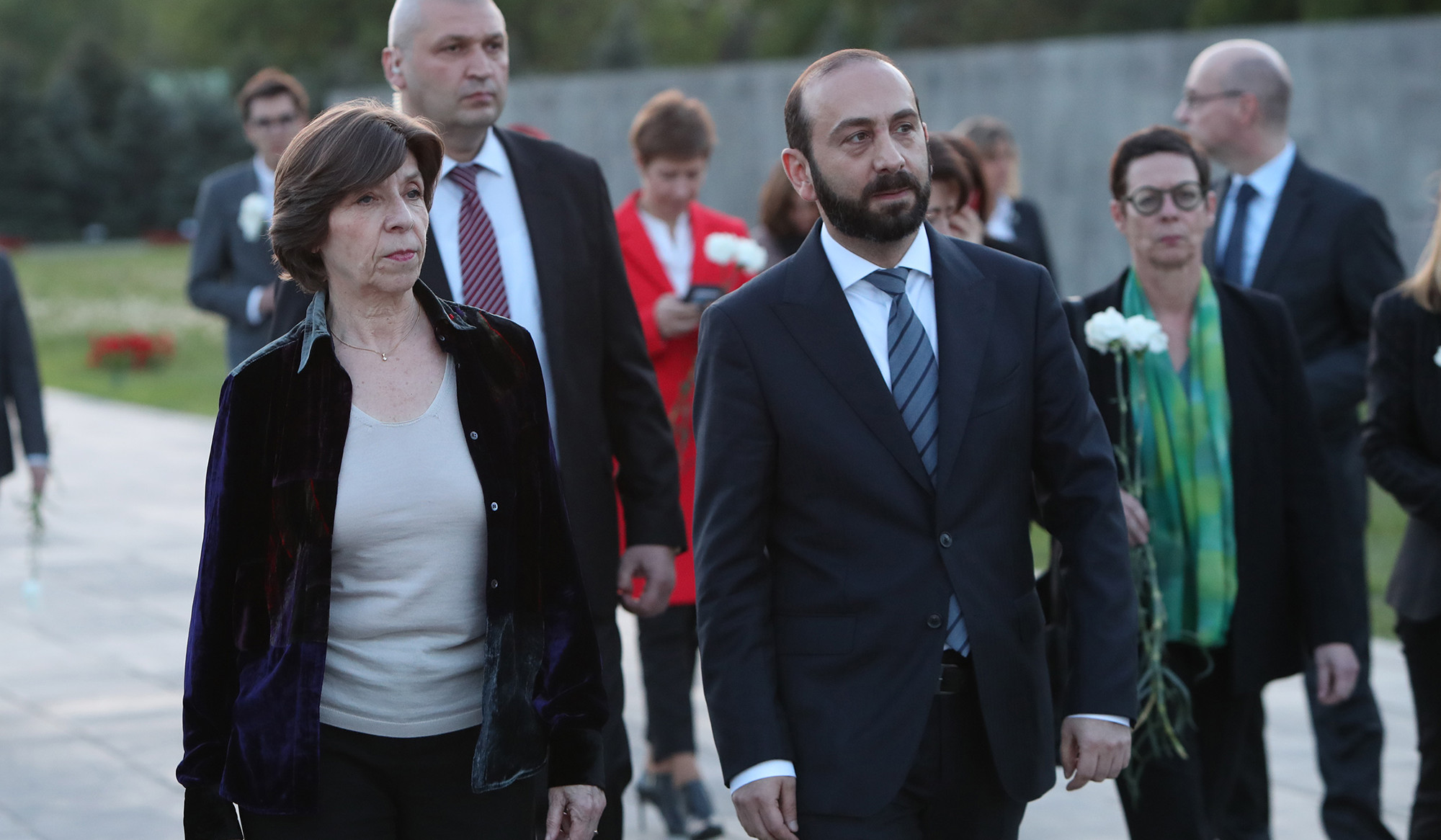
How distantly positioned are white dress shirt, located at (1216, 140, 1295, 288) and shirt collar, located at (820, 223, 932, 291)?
9.25 ft

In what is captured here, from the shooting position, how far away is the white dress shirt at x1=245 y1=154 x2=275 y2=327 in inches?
314

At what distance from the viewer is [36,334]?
3014 cm

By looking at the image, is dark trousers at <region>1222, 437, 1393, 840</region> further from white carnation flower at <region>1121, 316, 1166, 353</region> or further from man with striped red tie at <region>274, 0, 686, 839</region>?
man with striped red tie at <region>274, 0, 686, 839</region>

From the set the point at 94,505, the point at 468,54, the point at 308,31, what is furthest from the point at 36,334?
the point at 308,31

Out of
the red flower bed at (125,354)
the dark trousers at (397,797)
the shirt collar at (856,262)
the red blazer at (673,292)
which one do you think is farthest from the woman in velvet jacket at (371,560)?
the red flower bed at (125,354)

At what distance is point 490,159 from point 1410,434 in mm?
2776

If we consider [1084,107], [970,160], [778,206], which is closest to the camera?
[970,160]

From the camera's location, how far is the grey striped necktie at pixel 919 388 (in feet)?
10.9

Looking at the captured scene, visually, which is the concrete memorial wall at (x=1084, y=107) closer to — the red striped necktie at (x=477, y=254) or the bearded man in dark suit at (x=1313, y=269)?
the bearded man in dark suit at (x=1313, y=269)

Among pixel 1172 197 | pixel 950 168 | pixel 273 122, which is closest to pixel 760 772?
pixel 1172 197

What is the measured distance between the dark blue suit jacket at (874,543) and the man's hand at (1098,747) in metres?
0.04

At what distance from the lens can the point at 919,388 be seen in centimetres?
333

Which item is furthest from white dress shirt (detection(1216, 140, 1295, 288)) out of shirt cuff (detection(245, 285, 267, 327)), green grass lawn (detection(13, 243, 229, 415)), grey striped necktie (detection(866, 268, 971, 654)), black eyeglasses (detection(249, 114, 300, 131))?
green grass lawn (detection(13, 243, 229, 415))

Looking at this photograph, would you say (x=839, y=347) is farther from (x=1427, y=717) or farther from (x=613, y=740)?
(x=1427, y=717)
